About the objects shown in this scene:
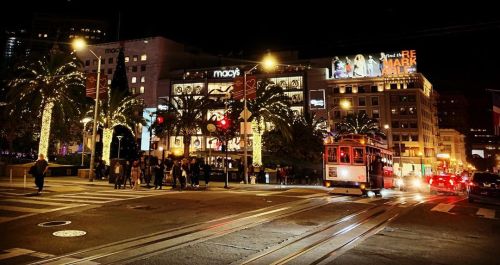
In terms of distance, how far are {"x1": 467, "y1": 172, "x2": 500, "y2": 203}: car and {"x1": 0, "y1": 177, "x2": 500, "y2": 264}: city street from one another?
4.84m

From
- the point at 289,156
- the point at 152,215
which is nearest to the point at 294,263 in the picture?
the point at 152,215

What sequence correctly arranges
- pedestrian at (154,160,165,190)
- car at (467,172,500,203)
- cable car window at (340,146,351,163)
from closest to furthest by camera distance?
car at (467,172,500,203) < cable car window at (340,146,351,163) < pedestrian at (154,160,165,190)

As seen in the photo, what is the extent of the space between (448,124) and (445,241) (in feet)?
509

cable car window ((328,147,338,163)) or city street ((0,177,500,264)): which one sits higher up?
cable car window ((328,147,338,163))

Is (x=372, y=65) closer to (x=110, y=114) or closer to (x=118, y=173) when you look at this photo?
(x=110, y=114)

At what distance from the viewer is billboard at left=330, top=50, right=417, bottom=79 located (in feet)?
270

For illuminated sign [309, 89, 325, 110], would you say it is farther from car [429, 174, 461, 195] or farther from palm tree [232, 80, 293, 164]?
car [429, 174, 461, 195]

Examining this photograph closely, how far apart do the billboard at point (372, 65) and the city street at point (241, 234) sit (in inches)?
2908

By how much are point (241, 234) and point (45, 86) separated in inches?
1065

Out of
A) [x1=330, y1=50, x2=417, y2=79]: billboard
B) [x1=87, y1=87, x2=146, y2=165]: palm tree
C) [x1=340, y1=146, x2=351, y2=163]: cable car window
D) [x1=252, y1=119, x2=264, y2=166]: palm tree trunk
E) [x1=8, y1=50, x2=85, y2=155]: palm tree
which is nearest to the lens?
[x1=340, y1=146, x2=351, y2=163]: cable car window

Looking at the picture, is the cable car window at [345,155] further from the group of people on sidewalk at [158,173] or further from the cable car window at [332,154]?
the group of people on sidewalk at [158,173]

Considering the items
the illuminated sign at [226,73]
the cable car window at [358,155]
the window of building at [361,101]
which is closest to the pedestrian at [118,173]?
the cable car window at [358,155]

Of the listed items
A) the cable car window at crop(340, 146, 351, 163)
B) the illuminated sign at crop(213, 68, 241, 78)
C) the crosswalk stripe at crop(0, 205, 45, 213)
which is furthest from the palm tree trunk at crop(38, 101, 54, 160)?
the illuminated sign at crop(213, 68, 241, 78)

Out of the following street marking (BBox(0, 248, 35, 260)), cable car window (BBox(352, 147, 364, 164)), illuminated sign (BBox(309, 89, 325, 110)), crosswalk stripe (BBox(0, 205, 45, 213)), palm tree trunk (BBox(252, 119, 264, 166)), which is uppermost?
illuminated sign (BBox(309, 89, 325, 110))
